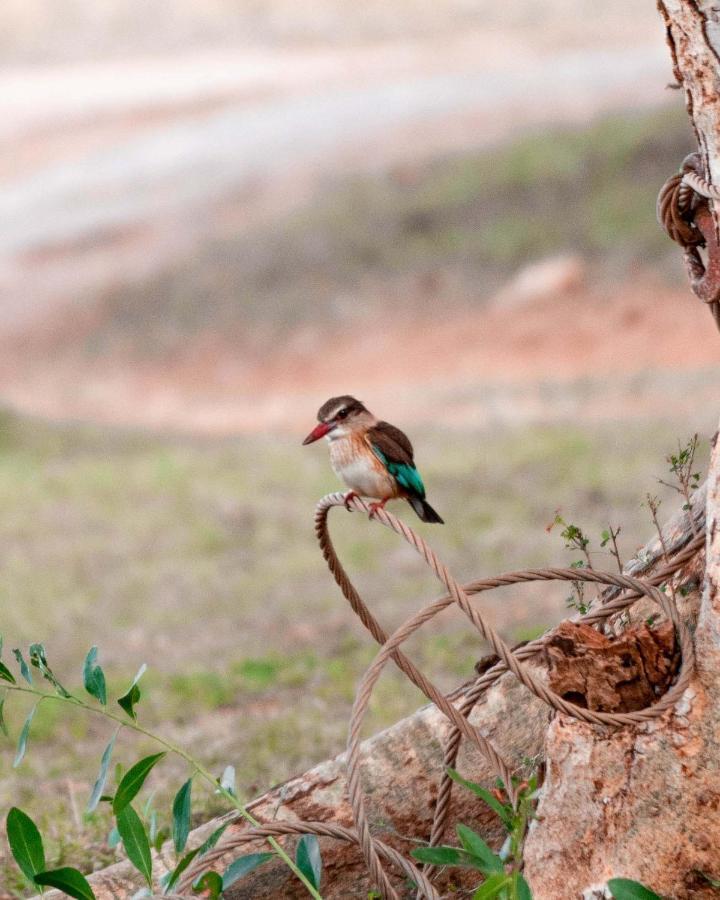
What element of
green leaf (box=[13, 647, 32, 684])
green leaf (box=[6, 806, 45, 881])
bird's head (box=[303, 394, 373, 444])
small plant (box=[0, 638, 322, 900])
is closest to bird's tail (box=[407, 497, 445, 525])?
bird's head (box=[303, 394, 373, 444])

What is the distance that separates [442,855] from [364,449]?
3.22ft

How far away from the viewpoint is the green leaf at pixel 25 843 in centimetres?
254

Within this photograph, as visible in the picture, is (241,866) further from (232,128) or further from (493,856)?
(232,128)

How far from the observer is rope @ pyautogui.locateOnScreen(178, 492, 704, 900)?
229cm

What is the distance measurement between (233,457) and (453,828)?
6.80 metres

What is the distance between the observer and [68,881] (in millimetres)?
2461

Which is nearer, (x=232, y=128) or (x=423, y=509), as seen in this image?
(x=423, y=509)

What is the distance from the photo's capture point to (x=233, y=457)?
9.66m

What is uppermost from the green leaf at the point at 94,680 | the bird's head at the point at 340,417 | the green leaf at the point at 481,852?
the bird's head at the point at 340,417

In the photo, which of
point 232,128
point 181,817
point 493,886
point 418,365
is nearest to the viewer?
point 493,886

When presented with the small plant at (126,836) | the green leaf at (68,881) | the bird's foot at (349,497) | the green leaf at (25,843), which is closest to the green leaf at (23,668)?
the small plant at (126,836)

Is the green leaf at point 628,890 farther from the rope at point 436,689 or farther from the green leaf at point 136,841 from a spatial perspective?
the green leaf at point 136,841

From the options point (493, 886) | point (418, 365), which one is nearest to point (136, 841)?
point (493, 886)

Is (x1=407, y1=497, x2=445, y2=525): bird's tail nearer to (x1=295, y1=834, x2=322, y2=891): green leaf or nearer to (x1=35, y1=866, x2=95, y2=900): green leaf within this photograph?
(x1=295, y1=834, x2=322, y2=891): green leaf
